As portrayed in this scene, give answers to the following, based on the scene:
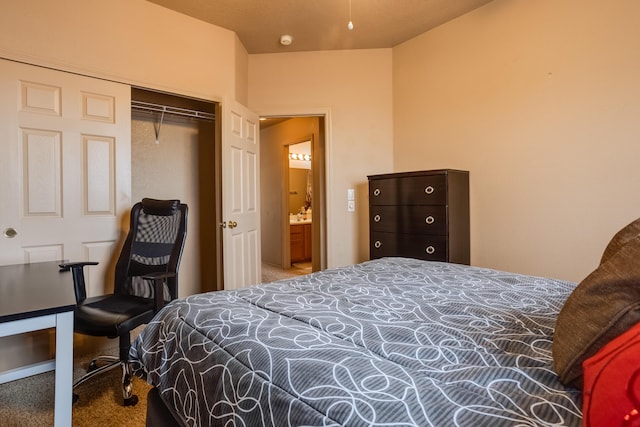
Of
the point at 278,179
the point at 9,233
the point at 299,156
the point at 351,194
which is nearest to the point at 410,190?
the point at 351,194

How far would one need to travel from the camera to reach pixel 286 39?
3.38m

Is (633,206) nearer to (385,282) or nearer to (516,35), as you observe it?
(516,35)

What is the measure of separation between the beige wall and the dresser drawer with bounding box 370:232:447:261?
6.39ft

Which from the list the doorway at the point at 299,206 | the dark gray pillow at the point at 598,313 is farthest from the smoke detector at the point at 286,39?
the dark gray pillow at the point at 598,313

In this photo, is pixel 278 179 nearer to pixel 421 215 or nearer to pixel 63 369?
pixel 421 215

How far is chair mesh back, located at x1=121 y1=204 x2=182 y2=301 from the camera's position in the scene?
235 cm

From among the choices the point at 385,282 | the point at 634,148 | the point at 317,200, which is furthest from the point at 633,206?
the point at 317,200

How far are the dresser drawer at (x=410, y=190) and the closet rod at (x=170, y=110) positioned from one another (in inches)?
68.1

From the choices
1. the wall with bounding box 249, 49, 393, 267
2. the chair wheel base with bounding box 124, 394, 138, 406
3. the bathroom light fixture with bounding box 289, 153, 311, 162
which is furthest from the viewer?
the bathroom light fixture with bounding box 289, 153, 311, 162

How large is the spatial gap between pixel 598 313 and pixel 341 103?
3332 millimetres

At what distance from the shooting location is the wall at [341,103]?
12.0ft

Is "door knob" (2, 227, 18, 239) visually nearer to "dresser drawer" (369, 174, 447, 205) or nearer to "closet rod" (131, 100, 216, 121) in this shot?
"closet rod" (131, 100, 216, 121)

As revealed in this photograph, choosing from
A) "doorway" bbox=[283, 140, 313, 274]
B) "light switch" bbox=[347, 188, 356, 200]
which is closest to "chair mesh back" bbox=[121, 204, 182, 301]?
"light switch" bbox=[347, 188, 356, 200]

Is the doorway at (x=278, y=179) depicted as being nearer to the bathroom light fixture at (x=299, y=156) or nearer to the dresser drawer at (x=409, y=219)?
the bathroom light fixture at (x=299, y=156)
